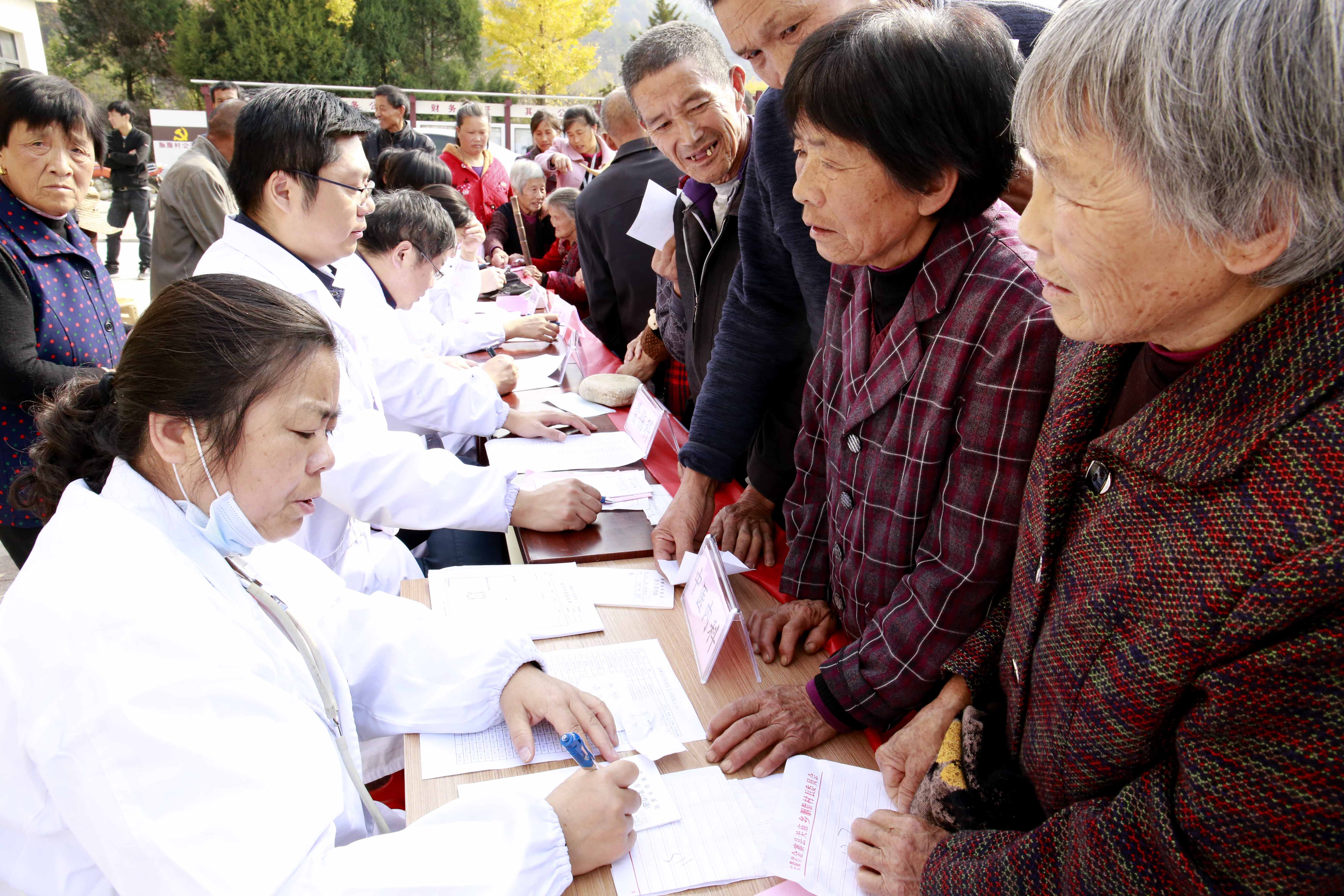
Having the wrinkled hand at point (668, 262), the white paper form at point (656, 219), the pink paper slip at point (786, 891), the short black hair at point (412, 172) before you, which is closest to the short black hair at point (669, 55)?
the white paper form at point (656, 219)

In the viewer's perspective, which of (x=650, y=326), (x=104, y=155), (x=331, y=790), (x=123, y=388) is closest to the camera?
(x=331, y=790)

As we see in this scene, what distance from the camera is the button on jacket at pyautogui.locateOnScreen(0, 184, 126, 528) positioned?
2.37m

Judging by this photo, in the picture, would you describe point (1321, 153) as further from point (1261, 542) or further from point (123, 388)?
point (123, 388)

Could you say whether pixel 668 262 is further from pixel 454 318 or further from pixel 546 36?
pixel 546 36

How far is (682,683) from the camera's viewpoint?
1.46 m

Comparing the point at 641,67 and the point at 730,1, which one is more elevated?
the point at 730,1

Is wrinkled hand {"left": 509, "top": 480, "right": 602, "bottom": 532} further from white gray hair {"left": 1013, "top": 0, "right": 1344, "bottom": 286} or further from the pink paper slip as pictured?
white gray hair {"left": 1013, "top": 0, "right": 1344, "bottom": 286}

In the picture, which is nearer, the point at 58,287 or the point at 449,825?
the point at 449,825

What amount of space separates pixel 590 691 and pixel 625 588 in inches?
13.9

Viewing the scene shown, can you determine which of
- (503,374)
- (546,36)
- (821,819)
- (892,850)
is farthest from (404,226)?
(546,36)

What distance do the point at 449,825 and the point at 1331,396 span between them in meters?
1.10

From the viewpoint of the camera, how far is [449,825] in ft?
3.54

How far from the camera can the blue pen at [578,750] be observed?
1.22 m

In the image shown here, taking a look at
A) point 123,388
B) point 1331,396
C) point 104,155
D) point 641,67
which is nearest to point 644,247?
point 641,67
